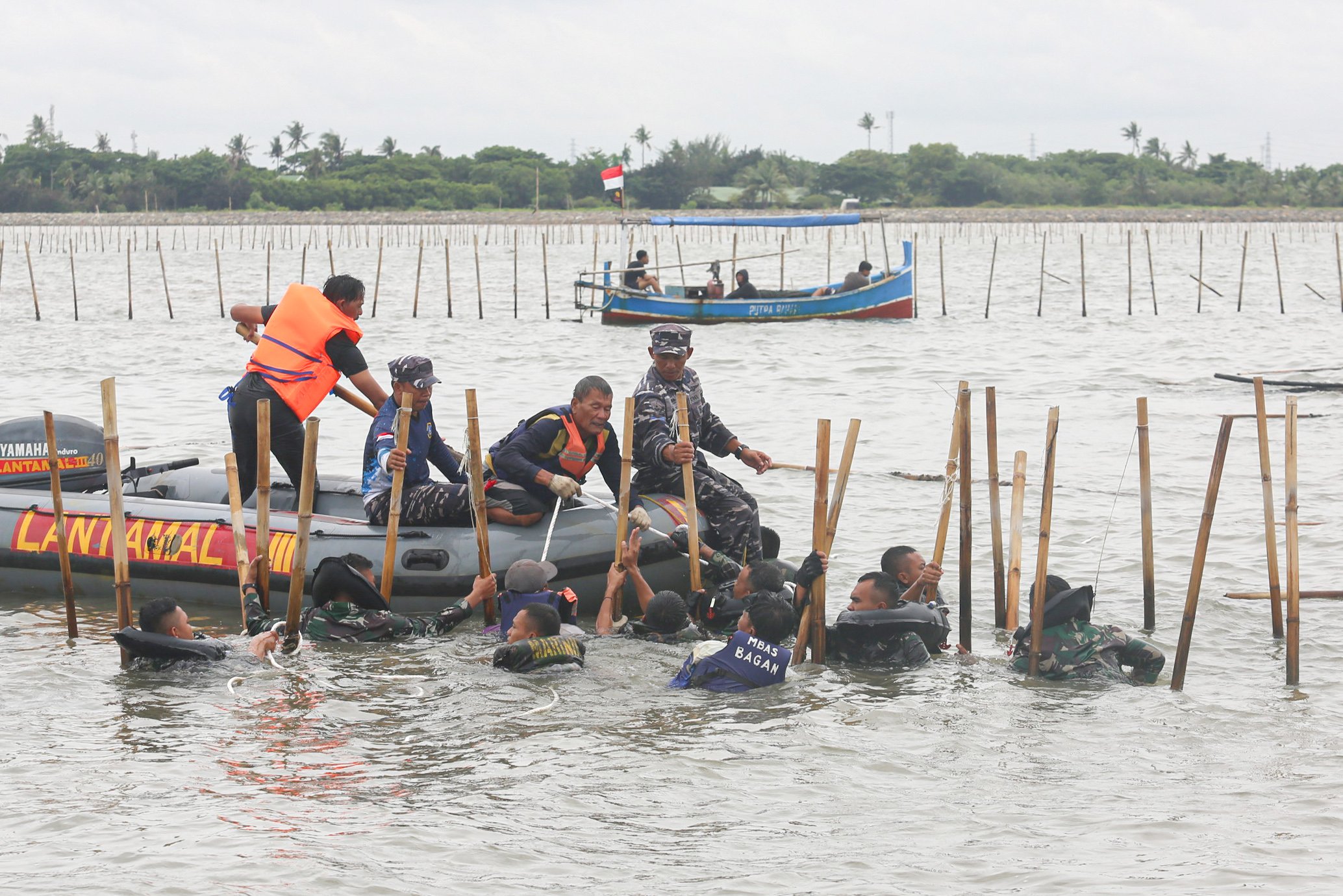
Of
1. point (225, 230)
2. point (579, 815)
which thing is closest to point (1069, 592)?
point (579, 815)

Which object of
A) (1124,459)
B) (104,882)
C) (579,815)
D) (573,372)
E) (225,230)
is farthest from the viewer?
(225,230)

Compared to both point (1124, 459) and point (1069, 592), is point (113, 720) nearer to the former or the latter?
point (1069, 592)

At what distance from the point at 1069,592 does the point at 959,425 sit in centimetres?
104

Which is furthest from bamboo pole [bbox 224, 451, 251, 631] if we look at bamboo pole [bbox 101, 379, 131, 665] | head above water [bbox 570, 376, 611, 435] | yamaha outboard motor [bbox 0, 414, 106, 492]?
yamaha outboard motor [bbox 0, 414, 106, 492]

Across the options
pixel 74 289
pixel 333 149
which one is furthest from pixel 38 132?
pixel 74 289

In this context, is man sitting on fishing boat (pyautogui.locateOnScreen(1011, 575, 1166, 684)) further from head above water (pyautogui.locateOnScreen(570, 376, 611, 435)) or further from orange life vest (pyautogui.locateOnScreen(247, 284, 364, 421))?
orange life vest (pyautogui.locateOnScreen(247, 284, 364, 421))

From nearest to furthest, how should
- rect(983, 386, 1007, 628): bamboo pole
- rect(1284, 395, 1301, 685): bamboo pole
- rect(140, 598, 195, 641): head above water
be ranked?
rect(1284, 395, 1301, 685): bamboo pole < rect(140, 598, 195, 641): head above water < rect(983, 386, 1007, 628): bamboo pole

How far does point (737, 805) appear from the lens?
19.3 ft

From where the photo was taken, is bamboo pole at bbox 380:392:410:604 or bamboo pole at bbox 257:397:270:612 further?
bamboo pole at bbox 380:392:410:604

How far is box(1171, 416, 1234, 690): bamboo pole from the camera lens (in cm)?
684

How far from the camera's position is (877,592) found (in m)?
7.47

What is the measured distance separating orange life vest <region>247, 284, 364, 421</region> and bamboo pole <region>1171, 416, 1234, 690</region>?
5010 mm

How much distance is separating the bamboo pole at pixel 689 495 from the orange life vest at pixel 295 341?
2192mm

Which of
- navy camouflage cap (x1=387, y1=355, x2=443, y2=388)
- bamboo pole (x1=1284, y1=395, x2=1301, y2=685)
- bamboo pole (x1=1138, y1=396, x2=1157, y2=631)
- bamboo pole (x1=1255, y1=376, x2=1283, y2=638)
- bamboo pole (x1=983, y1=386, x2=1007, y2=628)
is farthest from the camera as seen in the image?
navy camouflage cap (x1=387, y1=355, x2=443, y2=388)
